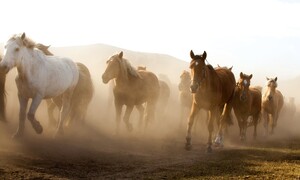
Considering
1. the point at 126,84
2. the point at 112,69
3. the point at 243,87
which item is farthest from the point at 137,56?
the point at 112,69

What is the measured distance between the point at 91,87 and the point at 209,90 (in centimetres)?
442

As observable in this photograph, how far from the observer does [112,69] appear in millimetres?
14555

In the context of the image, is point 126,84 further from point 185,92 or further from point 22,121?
point 185,92

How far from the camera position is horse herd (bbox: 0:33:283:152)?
33.3 ft

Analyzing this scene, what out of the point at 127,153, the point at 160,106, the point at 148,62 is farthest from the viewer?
the point at 148,62

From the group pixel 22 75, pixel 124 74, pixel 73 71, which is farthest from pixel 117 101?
pixel 22 75

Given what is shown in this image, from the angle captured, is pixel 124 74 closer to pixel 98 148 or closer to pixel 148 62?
pixel 98 148

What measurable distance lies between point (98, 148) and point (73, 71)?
8.23 feet

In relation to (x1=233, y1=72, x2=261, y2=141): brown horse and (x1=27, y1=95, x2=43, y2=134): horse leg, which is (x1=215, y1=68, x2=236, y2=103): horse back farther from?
(x1=27, y1=95, x2=43, y2=134): horse leg

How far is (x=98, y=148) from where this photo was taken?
11.6m

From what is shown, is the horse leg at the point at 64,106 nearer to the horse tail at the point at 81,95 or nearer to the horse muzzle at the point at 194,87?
the horse tail at the point at 81,95

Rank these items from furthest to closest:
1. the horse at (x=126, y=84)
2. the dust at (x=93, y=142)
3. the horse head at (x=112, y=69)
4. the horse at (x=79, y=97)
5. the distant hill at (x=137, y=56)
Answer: the distant hill at (x=137, y=56) → the horse at (x=126, y=84) → the horse head at (x=112, y=69) → the horse at (x=79, y=97) → the dust at (x=93, y=142)

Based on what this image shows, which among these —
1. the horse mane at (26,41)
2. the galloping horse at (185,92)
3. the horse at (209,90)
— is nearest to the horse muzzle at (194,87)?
the horse at (209,90)

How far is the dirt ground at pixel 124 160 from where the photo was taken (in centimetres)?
789
